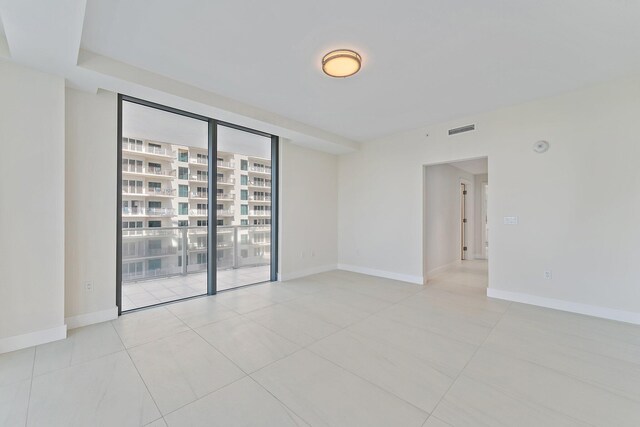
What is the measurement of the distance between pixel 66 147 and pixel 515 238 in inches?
226

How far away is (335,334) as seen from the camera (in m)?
2.62

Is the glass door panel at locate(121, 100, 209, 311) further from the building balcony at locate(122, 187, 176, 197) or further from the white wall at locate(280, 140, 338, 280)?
the white wall at locate(280, 140, 338, 280)

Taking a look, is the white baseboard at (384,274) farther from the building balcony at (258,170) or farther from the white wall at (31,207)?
the white wall at (31,207)

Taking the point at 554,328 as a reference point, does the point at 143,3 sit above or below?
above

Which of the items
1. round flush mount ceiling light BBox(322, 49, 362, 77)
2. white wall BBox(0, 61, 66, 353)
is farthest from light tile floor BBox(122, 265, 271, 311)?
round flush mount ceiling light BBox(322, 49, 362, 77)

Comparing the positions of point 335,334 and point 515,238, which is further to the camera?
point 515,238

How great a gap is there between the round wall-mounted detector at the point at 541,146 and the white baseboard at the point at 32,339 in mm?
5945

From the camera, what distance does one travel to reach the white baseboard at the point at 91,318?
271 centimetres

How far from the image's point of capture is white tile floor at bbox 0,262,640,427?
61.4 inches

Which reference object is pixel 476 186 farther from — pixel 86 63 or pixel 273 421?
pixel 86 63

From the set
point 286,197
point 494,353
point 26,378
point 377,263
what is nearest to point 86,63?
point 26,378

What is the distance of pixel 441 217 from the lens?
18.1 feet

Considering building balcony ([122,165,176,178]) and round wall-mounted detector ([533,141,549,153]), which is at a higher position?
round wall-mounted detector ([533,141,549,153])

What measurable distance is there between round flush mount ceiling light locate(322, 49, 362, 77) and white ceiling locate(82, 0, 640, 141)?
8 cm
